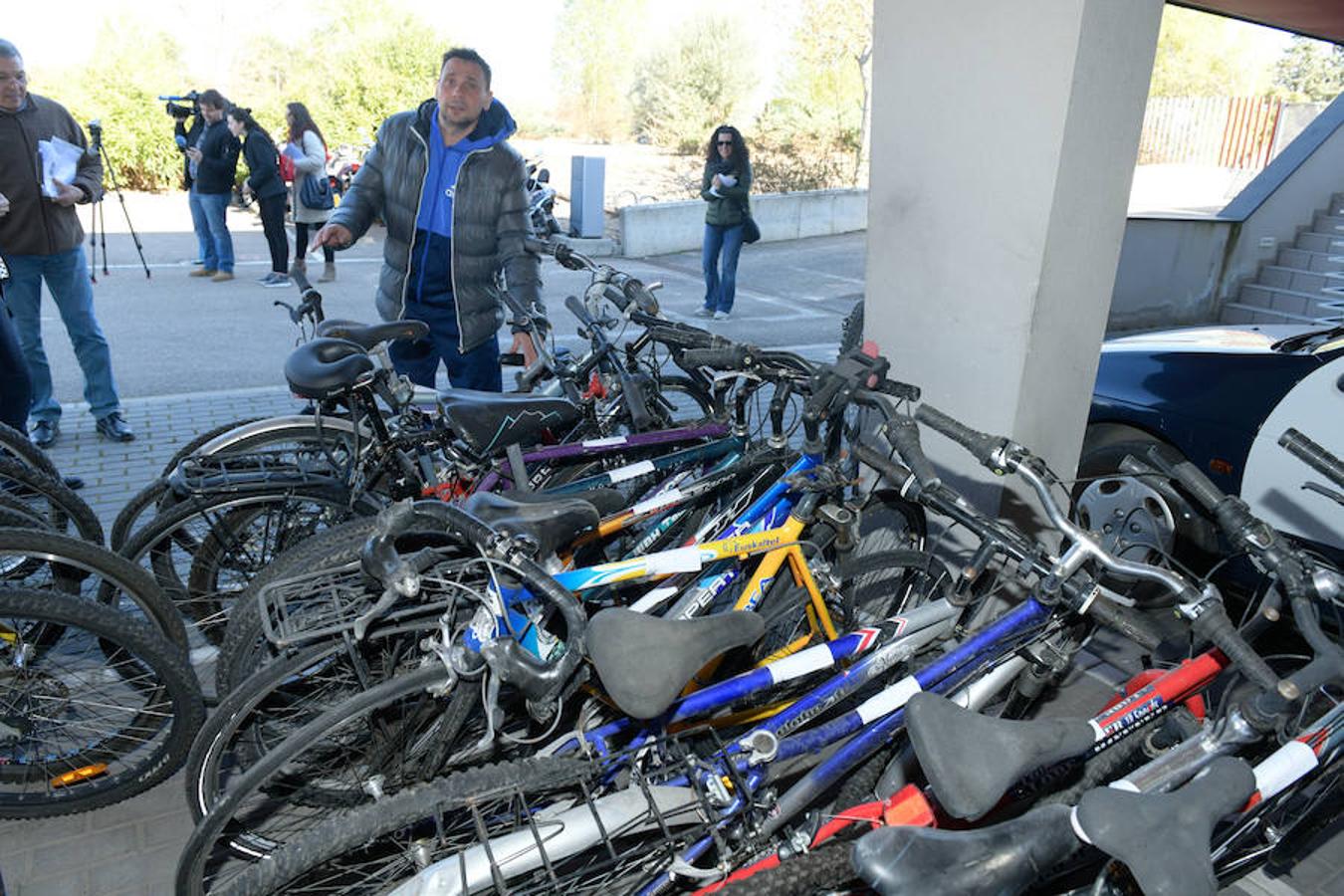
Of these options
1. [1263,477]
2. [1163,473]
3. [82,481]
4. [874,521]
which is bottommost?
[82,481]

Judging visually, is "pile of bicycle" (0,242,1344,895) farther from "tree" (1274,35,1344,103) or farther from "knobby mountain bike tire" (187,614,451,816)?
"tree" (1274,35,1344,103)

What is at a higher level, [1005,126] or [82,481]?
[1005,126]

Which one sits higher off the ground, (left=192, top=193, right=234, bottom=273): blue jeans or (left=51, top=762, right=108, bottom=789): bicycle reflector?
(left=192, top=193, right=234, bottom=273): blue jeans

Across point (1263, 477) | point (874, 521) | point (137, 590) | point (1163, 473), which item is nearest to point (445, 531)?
point (137, 590)

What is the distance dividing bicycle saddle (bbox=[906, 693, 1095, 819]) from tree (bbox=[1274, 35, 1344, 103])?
32.9 m

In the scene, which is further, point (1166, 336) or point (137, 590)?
point (1166, 336)

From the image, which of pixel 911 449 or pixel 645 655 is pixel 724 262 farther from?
pixel 645 655

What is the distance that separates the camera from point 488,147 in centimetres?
452

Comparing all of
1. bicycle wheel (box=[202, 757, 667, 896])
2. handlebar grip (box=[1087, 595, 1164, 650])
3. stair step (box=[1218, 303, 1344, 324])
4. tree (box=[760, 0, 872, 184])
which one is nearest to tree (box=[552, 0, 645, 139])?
tree (box=[760, 0, 872, 184])

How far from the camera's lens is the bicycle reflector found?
9.68 feet

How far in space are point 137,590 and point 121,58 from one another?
23015 millimetres

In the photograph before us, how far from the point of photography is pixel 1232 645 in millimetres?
2025

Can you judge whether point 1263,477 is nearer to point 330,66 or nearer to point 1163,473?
point 1163,473

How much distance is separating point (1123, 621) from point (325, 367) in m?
2.65
